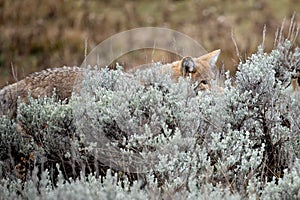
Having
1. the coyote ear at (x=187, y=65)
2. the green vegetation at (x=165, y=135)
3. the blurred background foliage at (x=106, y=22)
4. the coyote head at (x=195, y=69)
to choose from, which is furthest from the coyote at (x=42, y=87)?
the blurred background foliage at (x=106, y=22)

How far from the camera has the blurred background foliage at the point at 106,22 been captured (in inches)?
476

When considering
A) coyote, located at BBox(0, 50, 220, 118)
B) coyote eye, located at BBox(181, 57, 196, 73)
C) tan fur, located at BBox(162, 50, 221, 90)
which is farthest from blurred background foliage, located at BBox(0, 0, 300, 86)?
coyote, located at BBox(0, 50, 220, 118)

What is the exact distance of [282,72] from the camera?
4.76 m

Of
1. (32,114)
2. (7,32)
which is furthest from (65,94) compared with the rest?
(7,32)

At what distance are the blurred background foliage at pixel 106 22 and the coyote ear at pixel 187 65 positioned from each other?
4707 millimetres

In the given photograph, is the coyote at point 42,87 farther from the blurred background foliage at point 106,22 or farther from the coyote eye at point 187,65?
the blurred background foliage at point 106,22

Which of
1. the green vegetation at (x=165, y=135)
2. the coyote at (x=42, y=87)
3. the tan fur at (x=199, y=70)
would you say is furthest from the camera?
the tan fur at (x=199, y=70)

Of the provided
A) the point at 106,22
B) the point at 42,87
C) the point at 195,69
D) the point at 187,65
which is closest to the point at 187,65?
the point at 187,65

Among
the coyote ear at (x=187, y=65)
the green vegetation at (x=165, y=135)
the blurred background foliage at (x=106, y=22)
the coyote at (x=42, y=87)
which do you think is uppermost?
the blurred background foliage at (x=106, y=22)

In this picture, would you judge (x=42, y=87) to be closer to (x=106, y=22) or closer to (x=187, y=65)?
(x=187, y=65)

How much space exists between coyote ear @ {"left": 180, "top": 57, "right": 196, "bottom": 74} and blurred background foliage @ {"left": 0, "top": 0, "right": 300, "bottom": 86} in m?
4.71

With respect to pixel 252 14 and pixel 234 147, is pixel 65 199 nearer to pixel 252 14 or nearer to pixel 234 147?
pixel 234 147

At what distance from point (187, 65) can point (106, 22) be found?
26.5 ft

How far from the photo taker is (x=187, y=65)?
245 inches
